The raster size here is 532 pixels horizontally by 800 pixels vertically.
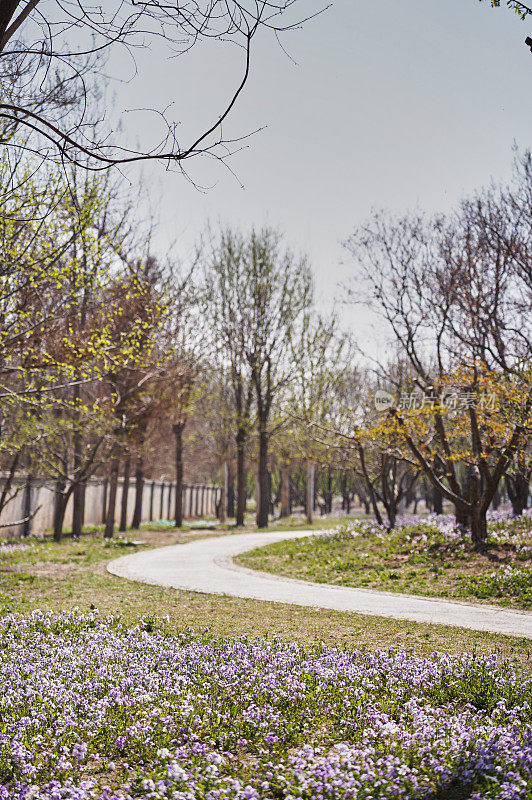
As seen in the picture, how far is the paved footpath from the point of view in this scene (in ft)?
27.1

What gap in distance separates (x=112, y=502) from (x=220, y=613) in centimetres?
1347

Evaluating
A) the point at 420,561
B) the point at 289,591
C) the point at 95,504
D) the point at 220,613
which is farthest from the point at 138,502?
the point at 220,613

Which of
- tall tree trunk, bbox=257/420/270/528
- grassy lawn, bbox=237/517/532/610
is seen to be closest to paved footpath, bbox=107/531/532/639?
grassy lawn, bbox=237/517/532/610

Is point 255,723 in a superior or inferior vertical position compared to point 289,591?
superior

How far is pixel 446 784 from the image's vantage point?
141 inches

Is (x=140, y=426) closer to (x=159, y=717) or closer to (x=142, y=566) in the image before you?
(x=142, y=566)

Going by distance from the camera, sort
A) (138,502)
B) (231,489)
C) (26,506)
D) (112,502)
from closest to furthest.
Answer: (26,506) < (112,502) < (138,502) < (231,489)

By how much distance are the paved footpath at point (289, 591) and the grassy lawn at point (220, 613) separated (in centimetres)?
45

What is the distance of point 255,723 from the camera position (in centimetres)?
443

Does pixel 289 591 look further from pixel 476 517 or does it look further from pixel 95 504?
pixel 95 504

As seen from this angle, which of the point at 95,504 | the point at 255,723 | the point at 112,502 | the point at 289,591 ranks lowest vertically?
the point at 289,591

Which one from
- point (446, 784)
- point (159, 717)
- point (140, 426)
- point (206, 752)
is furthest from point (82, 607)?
point (140, 426)

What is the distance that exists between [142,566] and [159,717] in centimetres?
953

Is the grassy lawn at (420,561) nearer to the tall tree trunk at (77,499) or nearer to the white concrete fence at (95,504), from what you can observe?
the white concrete fence at (95,504)
